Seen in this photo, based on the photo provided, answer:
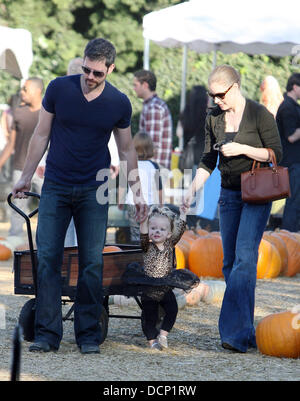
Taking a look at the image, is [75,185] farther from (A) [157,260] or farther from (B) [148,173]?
(B) [148,173]

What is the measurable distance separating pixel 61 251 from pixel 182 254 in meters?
3.83

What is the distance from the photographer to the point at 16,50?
15172 mm

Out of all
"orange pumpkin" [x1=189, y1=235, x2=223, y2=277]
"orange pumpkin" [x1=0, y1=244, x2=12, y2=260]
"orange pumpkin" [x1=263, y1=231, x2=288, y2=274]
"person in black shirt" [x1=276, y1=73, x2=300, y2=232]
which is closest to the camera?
"orange pumpkin" [x1=189, y1=235, x2=223, y2=277]

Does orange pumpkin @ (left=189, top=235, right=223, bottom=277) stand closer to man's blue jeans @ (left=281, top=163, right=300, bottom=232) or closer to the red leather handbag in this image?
man's blue jeans @ (left=281, top=163, right=300, bottom=232)

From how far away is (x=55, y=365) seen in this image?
5305 millimetres

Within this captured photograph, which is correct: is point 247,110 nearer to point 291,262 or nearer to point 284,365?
point 284,365

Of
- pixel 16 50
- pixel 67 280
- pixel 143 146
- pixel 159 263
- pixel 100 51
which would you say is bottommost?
pixel 67 280

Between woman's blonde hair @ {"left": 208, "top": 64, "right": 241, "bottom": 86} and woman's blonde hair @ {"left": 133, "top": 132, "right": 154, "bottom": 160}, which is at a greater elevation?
woman's blonde hair @ {"left": 208, "top": 64, "right": 241, "bottom": 86}

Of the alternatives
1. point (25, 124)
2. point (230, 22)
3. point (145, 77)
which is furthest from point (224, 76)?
point (230, 22)

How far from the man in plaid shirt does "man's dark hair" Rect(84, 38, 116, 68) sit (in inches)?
191

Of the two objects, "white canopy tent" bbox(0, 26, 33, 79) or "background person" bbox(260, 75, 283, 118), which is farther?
"white canopy tent" bbox(0, 26, 33, 79)

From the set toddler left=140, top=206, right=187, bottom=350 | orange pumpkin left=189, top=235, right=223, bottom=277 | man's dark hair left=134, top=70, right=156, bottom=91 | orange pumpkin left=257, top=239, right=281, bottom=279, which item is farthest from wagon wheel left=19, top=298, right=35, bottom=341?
man's dark hair left=134, top=70, right=156, bottom=91

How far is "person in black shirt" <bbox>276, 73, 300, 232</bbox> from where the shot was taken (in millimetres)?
11039

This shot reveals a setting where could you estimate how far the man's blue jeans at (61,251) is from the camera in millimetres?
5676
